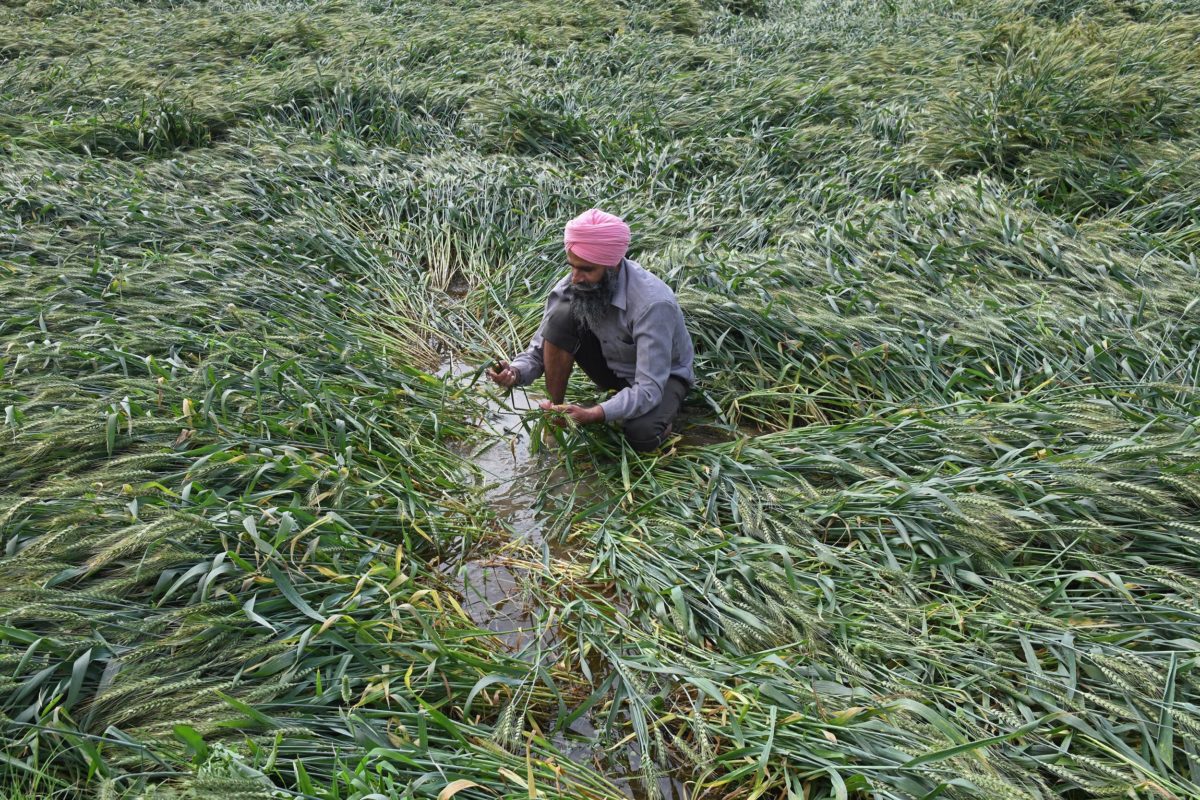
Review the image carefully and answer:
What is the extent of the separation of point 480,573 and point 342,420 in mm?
815

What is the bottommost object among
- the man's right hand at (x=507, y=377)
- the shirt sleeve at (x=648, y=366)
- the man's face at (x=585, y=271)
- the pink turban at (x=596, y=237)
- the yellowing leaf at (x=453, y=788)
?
the man's right hand at (x=507, y=377)

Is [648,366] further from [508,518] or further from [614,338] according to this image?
[508,518]

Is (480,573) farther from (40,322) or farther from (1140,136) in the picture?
(1140,136)

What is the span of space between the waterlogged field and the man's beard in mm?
518

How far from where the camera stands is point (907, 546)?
8.96 ft

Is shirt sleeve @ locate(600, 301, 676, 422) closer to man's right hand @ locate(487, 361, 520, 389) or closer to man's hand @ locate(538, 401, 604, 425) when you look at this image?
man's hand @ locate(538, 401, 604, 425)

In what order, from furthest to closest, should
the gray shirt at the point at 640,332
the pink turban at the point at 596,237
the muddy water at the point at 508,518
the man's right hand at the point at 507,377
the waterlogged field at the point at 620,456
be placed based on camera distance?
the man's right hand at the point at 507,377 → the gray shirt at the point at 640,332 → the pink turban at the point at 596,237 → the muddy water at the point at 508,518 → the waterlogged field at the point at 620,456

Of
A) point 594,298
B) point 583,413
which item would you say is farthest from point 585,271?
point 583,413

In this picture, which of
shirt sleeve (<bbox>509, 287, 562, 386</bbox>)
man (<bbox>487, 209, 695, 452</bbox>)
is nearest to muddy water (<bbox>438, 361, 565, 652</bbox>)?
shirt sleeve (<bbox>509, 287, 562, 386</bbox>)

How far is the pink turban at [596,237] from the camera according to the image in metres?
3.16

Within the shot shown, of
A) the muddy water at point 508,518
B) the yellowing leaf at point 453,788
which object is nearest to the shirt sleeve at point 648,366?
the muddy water at point 508,518

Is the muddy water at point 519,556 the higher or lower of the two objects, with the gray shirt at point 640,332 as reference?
lower

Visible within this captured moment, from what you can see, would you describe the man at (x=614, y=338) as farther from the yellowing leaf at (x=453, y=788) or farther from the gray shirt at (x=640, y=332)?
the yellowing leaf at (x=453, y=788)

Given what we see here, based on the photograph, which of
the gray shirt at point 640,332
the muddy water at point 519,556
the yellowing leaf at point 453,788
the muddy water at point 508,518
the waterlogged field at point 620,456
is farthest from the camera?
the gray shirt at point 640,332
